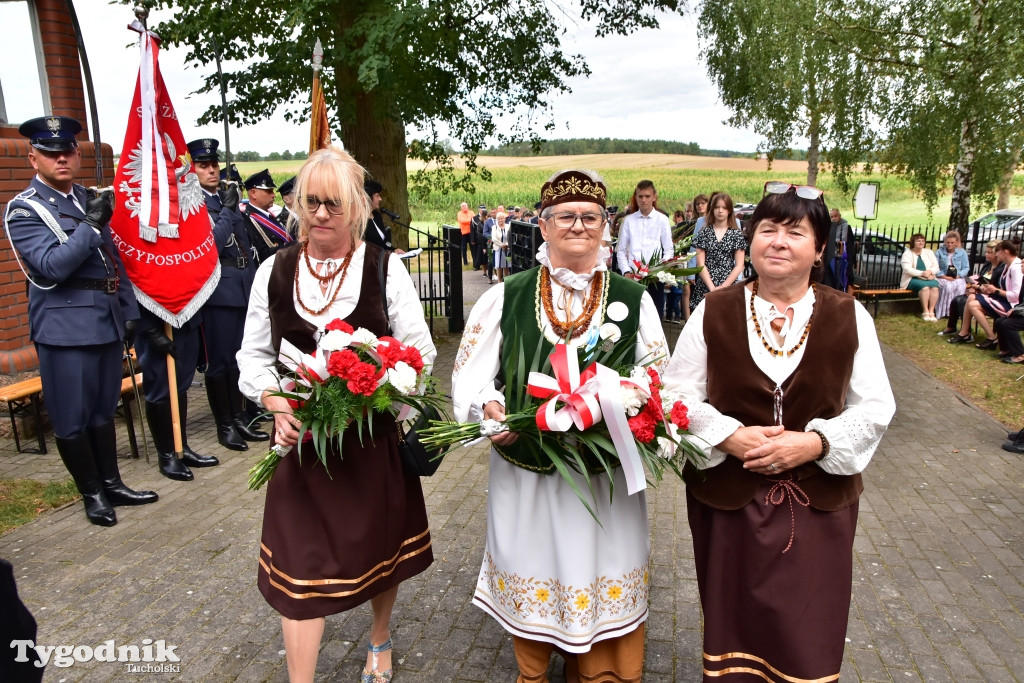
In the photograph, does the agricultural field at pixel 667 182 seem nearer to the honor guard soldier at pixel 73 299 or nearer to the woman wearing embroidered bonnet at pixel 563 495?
the honor guard soldier at pixel 73 299

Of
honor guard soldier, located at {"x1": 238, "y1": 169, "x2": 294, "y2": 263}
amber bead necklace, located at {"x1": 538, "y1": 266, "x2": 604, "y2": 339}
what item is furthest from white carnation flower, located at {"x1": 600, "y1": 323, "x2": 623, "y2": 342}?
honor guard soldier, located at {"x1": 238, "y1": 169, "x2": 294, "y2": 263}

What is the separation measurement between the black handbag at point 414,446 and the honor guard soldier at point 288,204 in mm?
1039

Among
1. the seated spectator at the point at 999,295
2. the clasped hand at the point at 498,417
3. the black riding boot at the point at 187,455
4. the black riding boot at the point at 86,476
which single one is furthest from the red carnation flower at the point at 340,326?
the seated spectator at the point at 999,295

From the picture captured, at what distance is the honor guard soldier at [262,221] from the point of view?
684 centimetres

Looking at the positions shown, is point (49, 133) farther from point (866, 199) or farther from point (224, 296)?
point (866, 199)

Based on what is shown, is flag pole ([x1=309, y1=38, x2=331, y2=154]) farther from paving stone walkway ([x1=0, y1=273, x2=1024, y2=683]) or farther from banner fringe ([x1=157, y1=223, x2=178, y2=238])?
paving stone walkway ([x1=0, y1=273, x2=1024, y2=683])

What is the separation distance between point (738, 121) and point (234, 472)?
102 ft

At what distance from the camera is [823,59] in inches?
662

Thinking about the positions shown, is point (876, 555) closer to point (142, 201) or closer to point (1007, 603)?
point (1007, 603)

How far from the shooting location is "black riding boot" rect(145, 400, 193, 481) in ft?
18.4

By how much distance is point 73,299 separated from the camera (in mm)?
4590

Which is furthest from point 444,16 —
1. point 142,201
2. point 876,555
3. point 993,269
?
point 993,269

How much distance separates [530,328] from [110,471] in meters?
3.77

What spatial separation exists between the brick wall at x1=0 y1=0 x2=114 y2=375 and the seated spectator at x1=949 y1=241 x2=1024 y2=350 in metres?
11.2
